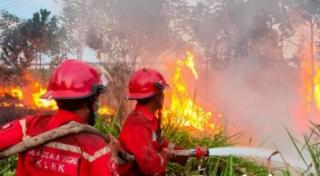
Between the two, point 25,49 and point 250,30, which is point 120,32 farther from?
point 25,49

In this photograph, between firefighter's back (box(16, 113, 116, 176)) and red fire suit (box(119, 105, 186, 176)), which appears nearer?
firefighter's back (box(16, 113, 116, 176))

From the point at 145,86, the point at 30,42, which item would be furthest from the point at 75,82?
the point at 30,42

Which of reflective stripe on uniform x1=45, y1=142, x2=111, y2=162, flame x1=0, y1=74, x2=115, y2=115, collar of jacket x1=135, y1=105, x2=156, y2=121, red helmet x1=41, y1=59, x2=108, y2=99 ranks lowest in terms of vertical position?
flame x1=0, y1=74, x2=115, y2=115

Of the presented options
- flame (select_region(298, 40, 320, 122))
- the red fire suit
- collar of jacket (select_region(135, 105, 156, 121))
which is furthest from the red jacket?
flame (select_region(298, 40, 320, 122))

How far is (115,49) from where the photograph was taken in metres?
16.6

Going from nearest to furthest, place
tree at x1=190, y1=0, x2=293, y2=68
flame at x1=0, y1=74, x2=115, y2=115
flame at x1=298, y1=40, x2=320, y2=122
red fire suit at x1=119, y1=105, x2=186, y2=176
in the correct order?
red fire suit at x1=119, y1=105, x2=186, y2=176 → tree at x1=190, y1=0, x2=293, y2=68 → flame at x1=298, y1=40, x2=320, y2=122 → flame at x1=0, y1=74, x2=115, y2=115

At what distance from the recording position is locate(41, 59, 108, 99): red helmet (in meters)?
2.71

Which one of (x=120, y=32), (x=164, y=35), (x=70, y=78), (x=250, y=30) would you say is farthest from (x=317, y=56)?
(x=70, y=78)

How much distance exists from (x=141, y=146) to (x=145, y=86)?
2.26 ft

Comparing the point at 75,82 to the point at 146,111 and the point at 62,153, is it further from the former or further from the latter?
the point at 146,111

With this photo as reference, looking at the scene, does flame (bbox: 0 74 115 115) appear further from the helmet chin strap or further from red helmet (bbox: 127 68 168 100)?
the helmet chin strap

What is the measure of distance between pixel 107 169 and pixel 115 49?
561 inches

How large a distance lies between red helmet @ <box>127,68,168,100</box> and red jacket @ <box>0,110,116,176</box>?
5.51 feet

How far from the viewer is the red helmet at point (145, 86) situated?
4.38 metres
